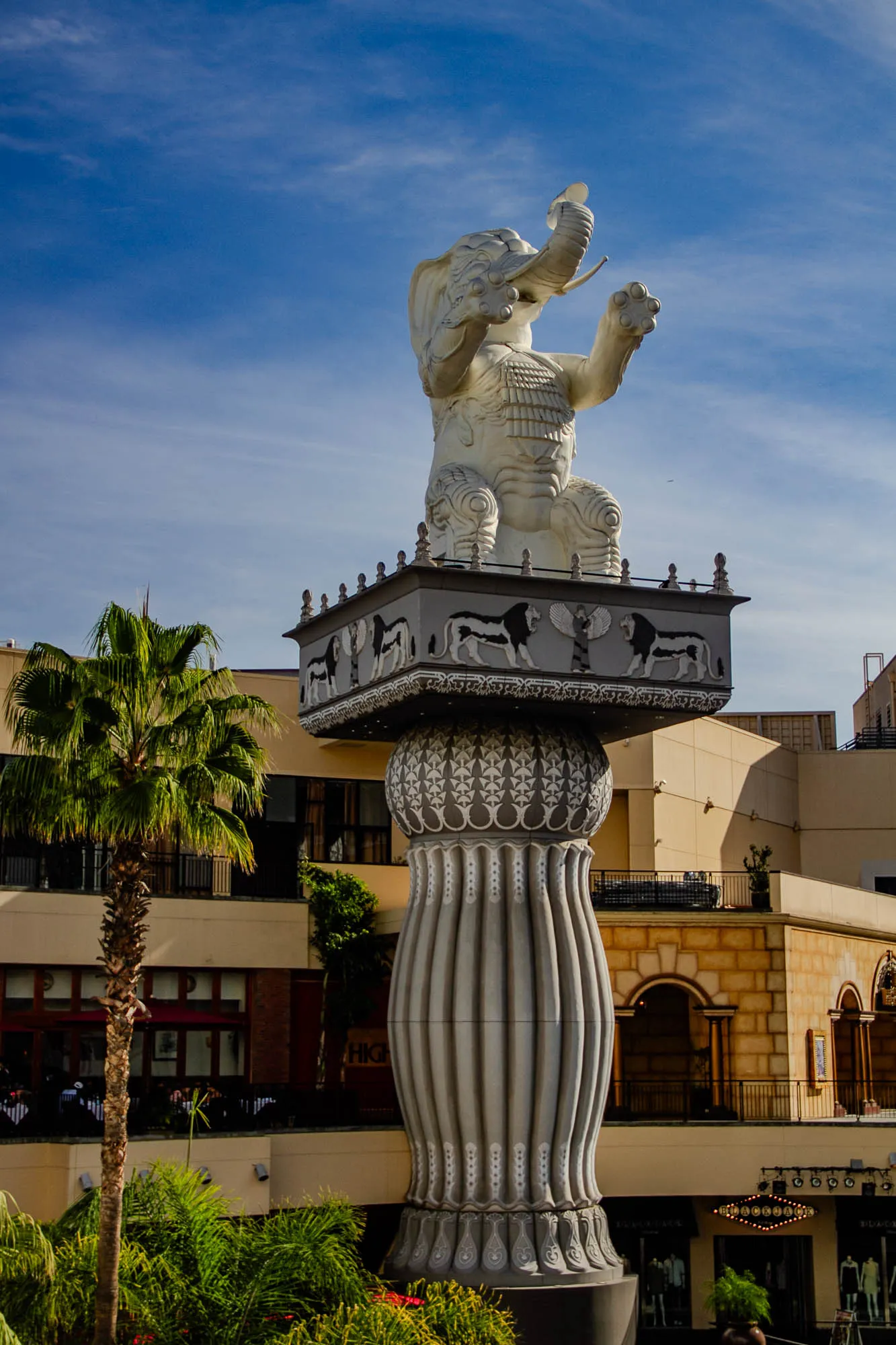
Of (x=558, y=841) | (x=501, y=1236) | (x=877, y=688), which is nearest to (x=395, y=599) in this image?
(x=558, y=841)

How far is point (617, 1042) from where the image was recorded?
35156 mm

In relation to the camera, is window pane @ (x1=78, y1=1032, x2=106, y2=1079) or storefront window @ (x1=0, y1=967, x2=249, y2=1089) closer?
storefront window @ (x1=0, y1=967, x2=249, y2=1089)

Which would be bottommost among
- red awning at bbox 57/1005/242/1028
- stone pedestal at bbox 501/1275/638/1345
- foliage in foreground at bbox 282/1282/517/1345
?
stone pedestal at bbox 501/1275/638/1345

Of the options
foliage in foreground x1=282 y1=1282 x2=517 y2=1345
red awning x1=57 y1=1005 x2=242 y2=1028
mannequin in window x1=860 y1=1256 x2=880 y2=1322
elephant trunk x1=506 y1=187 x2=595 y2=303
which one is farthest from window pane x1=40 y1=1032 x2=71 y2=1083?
elephant trunk x1=506 y1=187 x2=595 y2=303

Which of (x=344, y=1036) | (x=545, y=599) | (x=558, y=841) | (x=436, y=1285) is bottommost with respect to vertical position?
(x=436, y=1285)

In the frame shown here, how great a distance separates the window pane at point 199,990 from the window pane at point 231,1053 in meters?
0.89

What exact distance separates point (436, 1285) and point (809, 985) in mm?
14173

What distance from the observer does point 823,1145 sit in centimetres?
3117

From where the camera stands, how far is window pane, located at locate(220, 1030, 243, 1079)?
33.4 m

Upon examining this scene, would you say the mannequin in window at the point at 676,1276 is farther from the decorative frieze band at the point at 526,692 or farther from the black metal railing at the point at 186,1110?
the decorative frieze band at the point at 526,692

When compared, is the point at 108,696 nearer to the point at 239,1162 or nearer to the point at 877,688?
the point at 239,1162

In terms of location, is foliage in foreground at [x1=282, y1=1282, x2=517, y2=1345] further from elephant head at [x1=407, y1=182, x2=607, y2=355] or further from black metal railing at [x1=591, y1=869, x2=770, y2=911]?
black metal railing at [x1=591, y1=869, x2=770, y2=911]

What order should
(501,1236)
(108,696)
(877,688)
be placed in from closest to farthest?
(108,696)
(501,1236)
(877,688)

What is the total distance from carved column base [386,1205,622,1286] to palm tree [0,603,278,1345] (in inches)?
205
